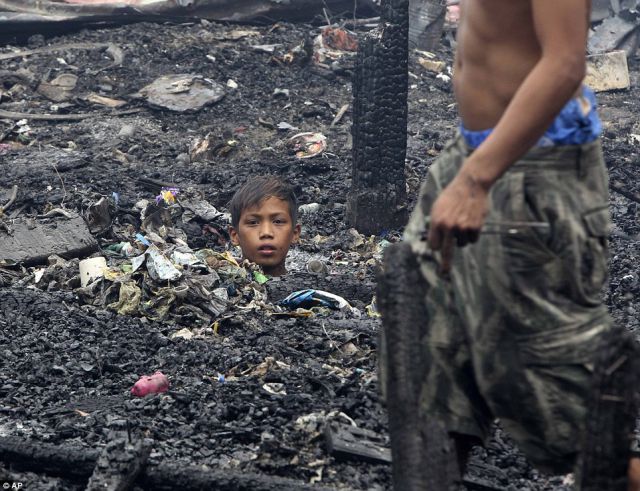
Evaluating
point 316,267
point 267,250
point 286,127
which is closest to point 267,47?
point 286,127

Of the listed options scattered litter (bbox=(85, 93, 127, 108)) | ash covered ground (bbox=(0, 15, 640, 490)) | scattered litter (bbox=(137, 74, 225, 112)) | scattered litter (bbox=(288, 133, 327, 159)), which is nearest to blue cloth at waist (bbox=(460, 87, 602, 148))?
ash covered ground (bbox=(0, 15, 640, 490))

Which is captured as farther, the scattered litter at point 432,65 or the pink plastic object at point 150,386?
the scattered litter at point 432,65

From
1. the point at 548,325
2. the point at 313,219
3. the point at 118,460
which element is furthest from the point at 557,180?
the point at 313,219

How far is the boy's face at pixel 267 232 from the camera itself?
23.5 feet

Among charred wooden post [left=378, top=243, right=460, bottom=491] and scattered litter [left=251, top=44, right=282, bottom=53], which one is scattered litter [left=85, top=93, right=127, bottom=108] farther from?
charred wooden post [left=378, top=243, right=460, bottom=491]

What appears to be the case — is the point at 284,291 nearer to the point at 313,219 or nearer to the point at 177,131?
the point at 313,219

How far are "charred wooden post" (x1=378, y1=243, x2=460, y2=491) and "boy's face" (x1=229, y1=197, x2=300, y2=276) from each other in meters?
4.12

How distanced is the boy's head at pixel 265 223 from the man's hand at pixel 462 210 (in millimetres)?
4399

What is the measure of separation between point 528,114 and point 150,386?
279 centimetres

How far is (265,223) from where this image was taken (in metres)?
7.17

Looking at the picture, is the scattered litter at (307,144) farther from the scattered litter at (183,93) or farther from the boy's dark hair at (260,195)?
the boy's dark hair at (260,195)

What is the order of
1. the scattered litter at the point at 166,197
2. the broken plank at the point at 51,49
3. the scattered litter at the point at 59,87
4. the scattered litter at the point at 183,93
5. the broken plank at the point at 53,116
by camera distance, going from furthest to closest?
the broken plank at the point at 51,49 → the scattered litter at the point at 59,87 → the scattered litter at the point at 183,93 → the broken plank at the point at 53,116 → the scattered litter at the point at 166,197

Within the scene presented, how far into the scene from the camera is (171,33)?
14.5 meters

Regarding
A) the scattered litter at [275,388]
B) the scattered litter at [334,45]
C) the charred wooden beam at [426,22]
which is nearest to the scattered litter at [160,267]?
the scattered litter at [275,388]
